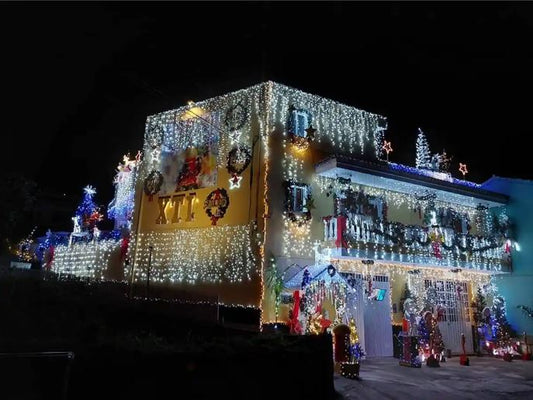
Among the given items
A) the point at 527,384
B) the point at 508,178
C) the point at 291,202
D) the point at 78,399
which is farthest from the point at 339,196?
the point at 78,399

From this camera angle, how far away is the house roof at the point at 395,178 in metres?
16.5

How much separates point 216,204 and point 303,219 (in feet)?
11.4

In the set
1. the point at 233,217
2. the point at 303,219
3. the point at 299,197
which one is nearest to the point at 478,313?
the point at 303,219

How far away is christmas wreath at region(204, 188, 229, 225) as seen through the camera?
56.8 feet

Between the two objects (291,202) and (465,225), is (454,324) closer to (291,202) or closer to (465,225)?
(465,225)

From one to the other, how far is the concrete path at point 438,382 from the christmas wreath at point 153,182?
11.1 m

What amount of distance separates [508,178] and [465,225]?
127 inches

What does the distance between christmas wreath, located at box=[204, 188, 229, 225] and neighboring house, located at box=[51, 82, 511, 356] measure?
0.05 metres

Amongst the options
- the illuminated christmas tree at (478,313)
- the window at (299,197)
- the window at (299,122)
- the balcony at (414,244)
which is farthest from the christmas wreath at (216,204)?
the illuminated christmas tree at (478,313)

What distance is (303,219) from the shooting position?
1652 cm

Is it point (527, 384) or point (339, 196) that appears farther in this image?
point (339, 196)

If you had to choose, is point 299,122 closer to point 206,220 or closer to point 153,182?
point 206,220

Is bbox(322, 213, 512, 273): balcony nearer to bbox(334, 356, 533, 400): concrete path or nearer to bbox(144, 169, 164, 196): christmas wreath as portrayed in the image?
bbox(334, 356, 533, 400): concrete path

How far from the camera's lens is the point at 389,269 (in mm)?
18797
